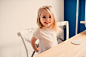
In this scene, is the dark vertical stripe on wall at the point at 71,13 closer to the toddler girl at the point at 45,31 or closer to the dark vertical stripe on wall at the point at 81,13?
the dark vertical stripe on wall at the point at 81,13

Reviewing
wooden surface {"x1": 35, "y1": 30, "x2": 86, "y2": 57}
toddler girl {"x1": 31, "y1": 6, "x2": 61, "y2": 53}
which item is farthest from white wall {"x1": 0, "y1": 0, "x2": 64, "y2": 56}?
wooden surface {"x1": 35, "y1": 30, "x2": 86, "y2": 57}

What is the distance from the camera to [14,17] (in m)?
1.51


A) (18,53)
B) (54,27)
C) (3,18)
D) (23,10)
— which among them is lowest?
(18,53)

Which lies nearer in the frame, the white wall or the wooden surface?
the wooden surface

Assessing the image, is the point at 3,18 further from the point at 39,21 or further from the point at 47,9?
the point at 47,9

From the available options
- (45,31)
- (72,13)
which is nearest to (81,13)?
(72,13)

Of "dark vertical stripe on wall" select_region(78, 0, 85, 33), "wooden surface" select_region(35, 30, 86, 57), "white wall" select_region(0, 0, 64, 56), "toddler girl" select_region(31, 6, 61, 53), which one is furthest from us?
"dark vertical stripe on wall" select_region(78, 0, 85, 33)

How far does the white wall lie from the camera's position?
4.49ft

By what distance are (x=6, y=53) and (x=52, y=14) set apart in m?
1.18

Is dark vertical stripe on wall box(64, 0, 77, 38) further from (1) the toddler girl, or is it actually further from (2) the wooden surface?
(2) the wooden surface

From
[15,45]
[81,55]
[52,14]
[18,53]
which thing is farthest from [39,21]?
[18,53]

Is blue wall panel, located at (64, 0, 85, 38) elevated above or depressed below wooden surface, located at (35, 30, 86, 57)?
above

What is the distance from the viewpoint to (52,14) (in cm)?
91

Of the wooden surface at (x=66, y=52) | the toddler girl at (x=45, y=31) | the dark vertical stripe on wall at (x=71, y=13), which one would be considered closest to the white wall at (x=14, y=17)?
the toddler girl at (x=45, y=31)
